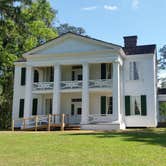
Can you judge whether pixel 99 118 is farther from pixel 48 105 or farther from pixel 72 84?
pixel 48 105

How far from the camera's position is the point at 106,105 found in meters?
28.2

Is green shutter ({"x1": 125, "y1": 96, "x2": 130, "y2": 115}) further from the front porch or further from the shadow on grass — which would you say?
the shadow on grass

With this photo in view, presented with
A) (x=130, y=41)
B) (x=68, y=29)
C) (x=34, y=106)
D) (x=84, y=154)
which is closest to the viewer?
(x=84, y=154)

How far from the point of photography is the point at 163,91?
33.6 meters

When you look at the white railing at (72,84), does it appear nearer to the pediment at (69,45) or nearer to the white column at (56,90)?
the white column at (56,90)

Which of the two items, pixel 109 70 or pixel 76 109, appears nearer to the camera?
pixel 109 70

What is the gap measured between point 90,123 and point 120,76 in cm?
495

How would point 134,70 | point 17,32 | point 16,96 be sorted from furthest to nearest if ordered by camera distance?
point 17,32, point 16,96, point 134,70

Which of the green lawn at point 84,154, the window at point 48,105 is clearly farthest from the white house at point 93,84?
the green lawn at point 84,154

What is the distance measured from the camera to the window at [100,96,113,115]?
2782 cm

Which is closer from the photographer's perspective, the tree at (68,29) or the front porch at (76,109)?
the front porch at (76,109)

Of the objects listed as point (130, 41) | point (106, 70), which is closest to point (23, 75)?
point (106, 70)

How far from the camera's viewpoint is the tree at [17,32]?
36.0 metres

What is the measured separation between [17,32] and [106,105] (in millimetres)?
15384
